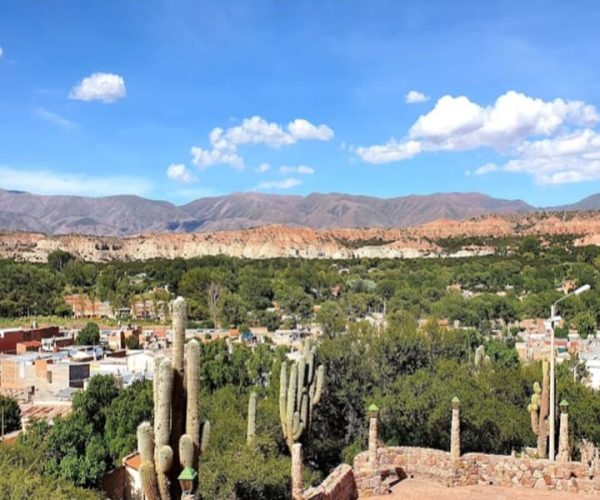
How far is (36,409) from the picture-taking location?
3241cm

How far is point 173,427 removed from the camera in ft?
28.9

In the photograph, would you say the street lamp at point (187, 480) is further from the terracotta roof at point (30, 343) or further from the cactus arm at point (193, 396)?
the terracotta roof at point (30, 343)

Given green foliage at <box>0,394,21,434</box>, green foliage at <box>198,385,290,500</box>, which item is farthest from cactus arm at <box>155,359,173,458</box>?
green foliage at <box>0,394,21,434</box>

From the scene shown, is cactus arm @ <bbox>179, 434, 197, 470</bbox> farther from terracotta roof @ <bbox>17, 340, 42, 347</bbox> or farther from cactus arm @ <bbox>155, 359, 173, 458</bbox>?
terracotta roof @ <bbox>17, 340, 42, 347</bbox>

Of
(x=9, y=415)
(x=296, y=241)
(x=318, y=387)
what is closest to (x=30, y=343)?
(x=9, y=415)

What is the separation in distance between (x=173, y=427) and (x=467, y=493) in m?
8.27

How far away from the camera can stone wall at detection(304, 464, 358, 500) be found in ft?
38.2

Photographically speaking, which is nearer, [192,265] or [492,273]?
[492,273]

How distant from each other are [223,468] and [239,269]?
7717 centimetres

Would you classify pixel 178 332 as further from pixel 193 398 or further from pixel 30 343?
pixel 30 343

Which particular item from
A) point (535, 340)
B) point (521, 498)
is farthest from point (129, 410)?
point (535, 340)

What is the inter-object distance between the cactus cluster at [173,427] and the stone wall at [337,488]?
3.37 metres

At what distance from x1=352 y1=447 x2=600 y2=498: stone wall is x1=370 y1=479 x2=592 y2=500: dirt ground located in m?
0.20

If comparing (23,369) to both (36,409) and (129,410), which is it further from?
(129,410)
